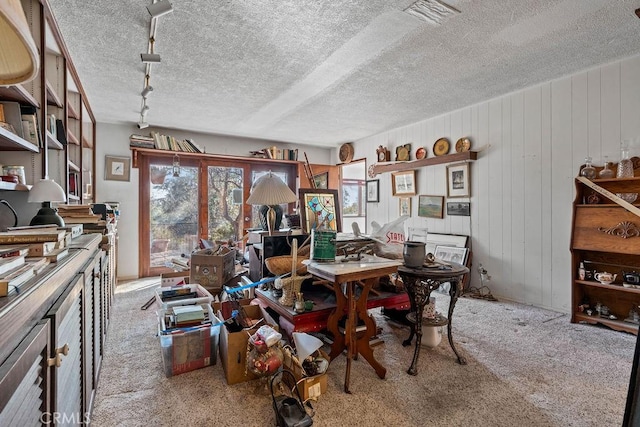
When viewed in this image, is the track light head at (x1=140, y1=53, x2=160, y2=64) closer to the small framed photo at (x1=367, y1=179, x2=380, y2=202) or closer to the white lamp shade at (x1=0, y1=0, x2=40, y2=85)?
the white lamp shade at (x1=0, y1=0, x2=40, y2=85)

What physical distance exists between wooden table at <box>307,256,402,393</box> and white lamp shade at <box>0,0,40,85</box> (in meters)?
1.43

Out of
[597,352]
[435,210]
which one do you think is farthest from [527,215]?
[597,352]

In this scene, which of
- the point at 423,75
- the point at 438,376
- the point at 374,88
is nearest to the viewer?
the point at 438,376

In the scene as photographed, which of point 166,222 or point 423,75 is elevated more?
point 423,75

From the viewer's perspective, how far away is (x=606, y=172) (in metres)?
2.80

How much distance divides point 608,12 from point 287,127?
12.3 feet

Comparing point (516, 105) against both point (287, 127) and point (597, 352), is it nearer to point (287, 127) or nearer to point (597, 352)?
point (597, 352)

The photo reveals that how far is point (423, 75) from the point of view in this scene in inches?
119

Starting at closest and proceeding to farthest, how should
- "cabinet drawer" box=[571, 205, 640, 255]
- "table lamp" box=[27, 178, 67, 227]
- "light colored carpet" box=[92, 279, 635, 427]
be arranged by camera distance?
"light colored carpet" box=[92, 279, 635, 427] → "table lamp" box=[27, 178, 67, 227] → "cabinet drawer" box=[571, 205, 640, 255]

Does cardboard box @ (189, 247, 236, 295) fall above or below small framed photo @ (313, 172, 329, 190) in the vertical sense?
below

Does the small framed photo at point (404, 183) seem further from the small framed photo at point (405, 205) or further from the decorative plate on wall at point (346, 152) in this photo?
the decorative plate on wall at point (346, 152)

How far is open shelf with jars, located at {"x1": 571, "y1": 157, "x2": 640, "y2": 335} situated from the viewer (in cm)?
267

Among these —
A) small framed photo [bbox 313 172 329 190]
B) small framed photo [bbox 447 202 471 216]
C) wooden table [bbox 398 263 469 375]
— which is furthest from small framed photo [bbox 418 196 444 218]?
wooden table [bbox 398 263 469 375]

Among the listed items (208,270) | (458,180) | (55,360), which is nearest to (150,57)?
(208,270)
